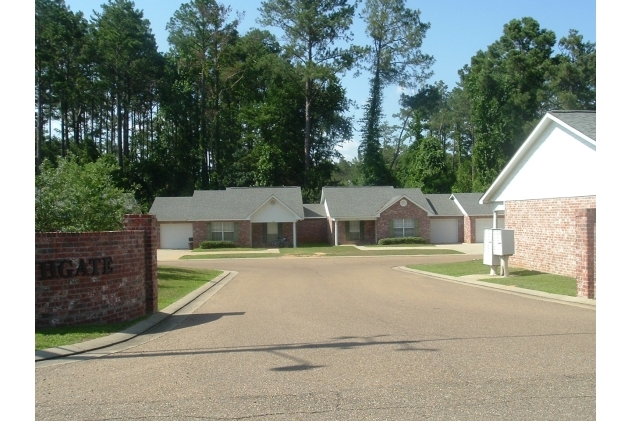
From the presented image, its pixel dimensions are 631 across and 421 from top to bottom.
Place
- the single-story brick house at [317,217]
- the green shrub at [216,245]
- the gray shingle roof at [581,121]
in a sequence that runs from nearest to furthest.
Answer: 1. the gray shingle roof at [581,121]
2. the green shrub at [216,245]
3. the single-story brick house at [317,217]

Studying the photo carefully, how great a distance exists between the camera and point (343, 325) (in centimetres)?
1102

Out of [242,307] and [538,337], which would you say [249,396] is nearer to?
[538,337]

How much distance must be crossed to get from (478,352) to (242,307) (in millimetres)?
7048

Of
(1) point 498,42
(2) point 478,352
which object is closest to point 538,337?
(2) point 478,352

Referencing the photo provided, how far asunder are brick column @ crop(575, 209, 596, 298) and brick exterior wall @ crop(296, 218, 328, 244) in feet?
123

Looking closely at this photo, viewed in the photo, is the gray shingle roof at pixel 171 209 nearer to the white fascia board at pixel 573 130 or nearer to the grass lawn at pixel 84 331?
the grass lawn at pixel 84 331

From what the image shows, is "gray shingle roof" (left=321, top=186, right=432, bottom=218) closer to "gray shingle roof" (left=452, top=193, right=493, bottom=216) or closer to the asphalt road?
"gray shingle roof" (left=452, top=193, right=493, bottom=216)

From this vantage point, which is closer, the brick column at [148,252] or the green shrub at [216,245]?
the brick column at [148,252]

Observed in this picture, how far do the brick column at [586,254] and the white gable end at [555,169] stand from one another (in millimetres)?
4316

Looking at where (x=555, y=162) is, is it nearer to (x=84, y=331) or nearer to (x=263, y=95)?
(x=84, y=331)

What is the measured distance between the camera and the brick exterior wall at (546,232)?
67.4 ft

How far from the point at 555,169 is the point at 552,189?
77cm

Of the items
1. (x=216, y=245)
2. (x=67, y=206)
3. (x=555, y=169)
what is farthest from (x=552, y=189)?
(x=216, y=245)

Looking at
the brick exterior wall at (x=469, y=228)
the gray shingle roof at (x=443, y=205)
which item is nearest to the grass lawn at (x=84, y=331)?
the brick exterior wall at (x=469, y=228)
